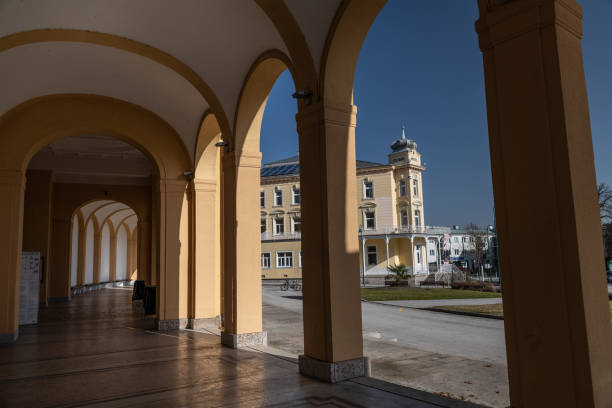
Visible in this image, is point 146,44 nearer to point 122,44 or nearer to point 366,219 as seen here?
point 122,44

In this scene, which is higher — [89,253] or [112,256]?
[89,253]

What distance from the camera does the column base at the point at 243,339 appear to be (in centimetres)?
787

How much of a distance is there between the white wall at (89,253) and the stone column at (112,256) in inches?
147

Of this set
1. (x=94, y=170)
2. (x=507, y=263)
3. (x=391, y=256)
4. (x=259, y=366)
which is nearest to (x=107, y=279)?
(x=94, y=170)

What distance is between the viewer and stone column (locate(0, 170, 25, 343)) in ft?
30.4

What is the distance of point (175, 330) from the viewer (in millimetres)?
10586

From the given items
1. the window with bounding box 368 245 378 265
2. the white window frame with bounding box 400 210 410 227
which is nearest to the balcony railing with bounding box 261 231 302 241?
the window with bounding box 368 245 378 265

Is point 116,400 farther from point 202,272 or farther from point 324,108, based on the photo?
point 202,272

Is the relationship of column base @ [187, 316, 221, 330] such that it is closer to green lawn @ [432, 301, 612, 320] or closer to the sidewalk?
green lawn @ [432, 301, 612, 320]

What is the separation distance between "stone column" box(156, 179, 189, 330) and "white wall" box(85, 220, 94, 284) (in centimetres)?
1940

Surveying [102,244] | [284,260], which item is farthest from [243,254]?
[284,260]

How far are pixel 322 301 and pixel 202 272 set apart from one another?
19.3 feet

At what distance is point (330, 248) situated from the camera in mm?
5453

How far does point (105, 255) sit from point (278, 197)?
17.2 m
